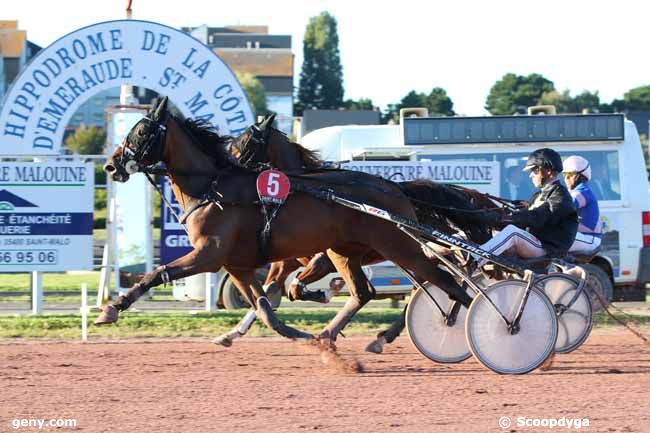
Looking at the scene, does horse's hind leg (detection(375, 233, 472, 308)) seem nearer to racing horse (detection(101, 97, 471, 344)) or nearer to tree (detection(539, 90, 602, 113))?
racing horse (detection(101, 97, 471, 344))

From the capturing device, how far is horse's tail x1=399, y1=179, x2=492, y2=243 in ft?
31.0

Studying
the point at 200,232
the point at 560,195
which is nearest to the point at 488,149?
the point at 560,195

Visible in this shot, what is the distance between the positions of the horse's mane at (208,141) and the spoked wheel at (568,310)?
302 centimetres

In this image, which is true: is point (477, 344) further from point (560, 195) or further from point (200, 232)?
point (200, 232)

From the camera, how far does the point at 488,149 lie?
45.0ft

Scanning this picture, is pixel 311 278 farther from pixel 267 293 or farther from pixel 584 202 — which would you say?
pixel 584 202

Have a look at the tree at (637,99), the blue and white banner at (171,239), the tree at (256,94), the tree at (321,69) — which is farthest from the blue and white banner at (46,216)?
the tree at (637,99)

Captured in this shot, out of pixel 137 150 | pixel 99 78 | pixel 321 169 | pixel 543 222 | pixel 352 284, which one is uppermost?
pixel 99 78

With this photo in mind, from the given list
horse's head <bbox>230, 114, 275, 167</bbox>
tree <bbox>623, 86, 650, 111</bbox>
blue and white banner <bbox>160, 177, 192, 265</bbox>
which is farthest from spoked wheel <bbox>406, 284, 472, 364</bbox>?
tree <bbox>623, 86, 650, 111</bbox>

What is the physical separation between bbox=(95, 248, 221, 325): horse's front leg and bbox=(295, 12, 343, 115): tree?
67026mm

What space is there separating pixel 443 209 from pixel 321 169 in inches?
46.9

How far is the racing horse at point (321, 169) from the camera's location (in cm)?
949
